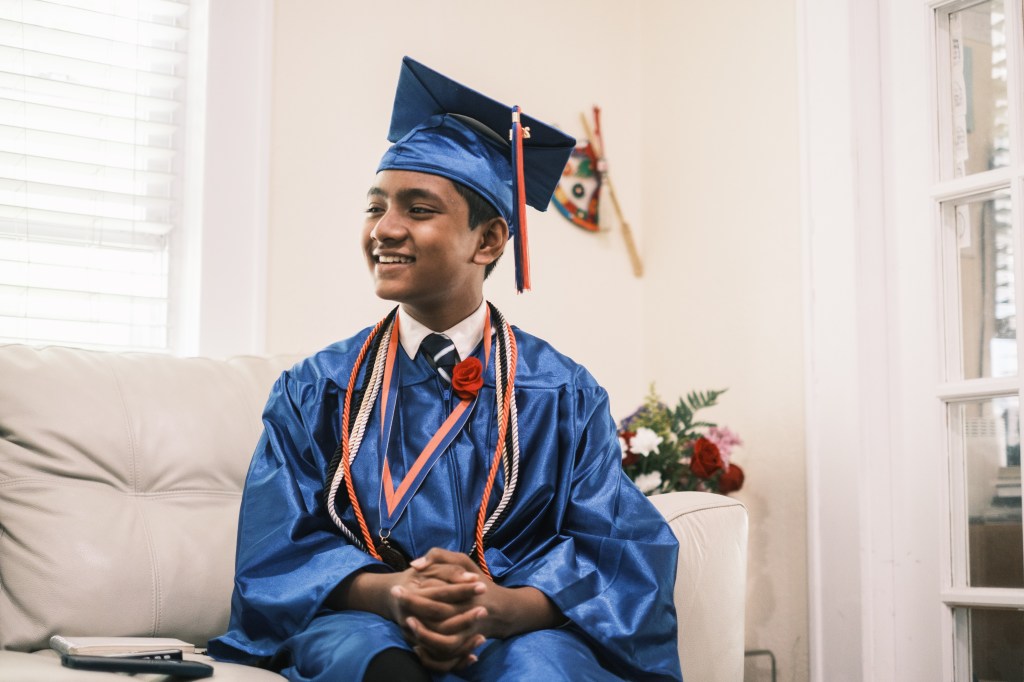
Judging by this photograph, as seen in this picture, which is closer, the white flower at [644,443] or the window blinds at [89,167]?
the window blinds at [89,167]

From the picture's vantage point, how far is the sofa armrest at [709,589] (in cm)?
186

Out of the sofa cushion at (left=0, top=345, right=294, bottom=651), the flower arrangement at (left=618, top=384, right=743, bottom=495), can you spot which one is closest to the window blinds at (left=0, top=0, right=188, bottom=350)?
the sofa cushion at (left=0, top=345, right=294, bottom=651)

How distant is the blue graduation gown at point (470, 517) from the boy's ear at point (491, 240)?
17 cm

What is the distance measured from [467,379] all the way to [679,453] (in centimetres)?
109

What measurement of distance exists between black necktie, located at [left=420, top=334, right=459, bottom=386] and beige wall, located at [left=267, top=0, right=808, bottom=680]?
0.95m

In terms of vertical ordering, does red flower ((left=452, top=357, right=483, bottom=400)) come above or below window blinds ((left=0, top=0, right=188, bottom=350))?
below

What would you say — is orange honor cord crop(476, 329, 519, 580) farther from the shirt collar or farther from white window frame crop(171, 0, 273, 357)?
white window frame crop(171, 0, 273, 357)

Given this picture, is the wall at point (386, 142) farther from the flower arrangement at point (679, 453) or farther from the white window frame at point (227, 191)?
the flower arrangement at point (679, 453)

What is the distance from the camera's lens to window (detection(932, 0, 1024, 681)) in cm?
233

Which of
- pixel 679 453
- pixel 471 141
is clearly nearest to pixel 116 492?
pixel 471 141

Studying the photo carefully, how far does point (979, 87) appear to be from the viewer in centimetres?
246

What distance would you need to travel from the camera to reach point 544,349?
1.96 m

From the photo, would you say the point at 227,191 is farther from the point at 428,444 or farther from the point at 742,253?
the point at 742,253

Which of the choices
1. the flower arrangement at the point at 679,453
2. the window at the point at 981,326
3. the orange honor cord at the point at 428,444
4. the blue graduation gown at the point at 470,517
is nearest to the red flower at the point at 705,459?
the flower arrangement at the point at 679,453
